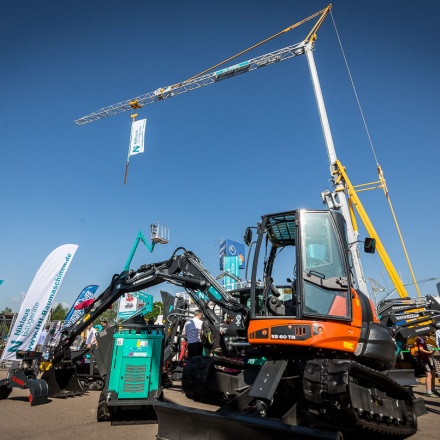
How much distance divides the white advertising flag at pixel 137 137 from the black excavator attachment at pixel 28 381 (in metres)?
16.7

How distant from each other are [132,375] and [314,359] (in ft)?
11.3

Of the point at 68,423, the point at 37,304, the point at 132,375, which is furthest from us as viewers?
the point at 37,304

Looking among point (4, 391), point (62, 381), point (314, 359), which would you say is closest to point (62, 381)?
point (62, 381)

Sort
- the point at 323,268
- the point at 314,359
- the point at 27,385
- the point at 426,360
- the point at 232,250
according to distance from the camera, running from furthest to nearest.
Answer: the point at 232,250 < the point at 426,360 < the point at 27,385 < the point at 323,268 < the point at 314,359

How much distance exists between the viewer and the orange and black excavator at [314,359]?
370cm

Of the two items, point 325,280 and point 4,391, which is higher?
point 325,280

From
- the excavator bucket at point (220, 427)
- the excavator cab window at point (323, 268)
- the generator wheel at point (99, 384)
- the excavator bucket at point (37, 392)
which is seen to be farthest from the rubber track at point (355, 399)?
the generator wheel at point (99, 384)

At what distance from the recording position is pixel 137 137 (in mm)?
23766

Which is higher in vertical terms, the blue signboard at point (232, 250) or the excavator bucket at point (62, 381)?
the blue signboard at point (232, 250)

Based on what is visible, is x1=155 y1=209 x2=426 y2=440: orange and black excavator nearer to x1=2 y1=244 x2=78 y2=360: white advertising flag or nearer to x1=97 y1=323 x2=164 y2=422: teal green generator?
x1=97 y1=323 x2=164 y2=422: teal green generator

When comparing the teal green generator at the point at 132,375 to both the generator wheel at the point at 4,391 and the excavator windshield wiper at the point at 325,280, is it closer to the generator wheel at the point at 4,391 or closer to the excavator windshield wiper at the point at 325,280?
the excavator windshield wiper at the point at 325,280

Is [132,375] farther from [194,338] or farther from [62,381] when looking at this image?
[194,338]

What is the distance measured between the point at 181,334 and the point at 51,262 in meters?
5.42

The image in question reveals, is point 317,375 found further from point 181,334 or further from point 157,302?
point 157,302
